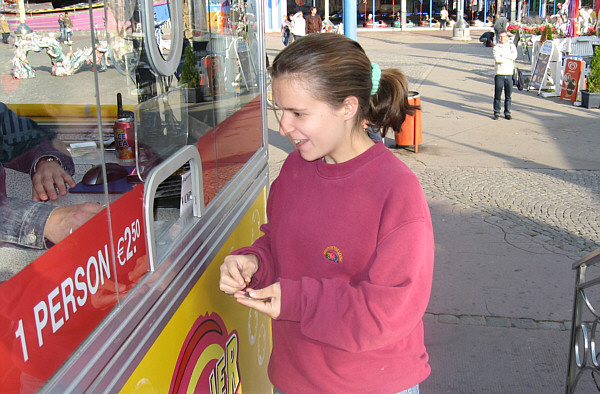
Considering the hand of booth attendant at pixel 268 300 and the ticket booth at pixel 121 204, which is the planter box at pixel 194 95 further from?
the hand of booth attendant at pixel 268 300

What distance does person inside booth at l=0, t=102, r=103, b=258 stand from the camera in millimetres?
1144

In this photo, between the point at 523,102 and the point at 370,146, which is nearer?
the point at 370,146

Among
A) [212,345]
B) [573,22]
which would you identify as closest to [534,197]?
[212,345]

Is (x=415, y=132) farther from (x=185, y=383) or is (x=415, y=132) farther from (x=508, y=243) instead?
(x=185, y=383)

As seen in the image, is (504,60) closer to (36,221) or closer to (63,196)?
(63,196)

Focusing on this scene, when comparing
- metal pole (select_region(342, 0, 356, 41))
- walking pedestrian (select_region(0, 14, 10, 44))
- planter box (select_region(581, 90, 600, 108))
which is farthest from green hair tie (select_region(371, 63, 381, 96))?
planter box (select_region(581, 90, 600, 108))

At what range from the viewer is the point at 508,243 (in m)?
5.26

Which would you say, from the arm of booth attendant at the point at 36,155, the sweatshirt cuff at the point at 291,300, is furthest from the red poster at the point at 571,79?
the arm of booth attendant at the point at 36,155

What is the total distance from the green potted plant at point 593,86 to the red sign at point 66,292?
10.9m

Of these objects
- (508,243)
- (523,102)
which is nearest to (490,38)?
(523,102)

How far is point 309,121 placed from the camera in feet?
5.13

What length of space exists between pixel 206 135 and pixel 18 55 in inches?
27.2

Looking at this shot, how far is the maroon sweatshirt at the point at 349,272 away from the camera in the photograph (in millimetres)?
1451

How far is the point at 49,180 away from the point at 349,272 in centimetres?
77
